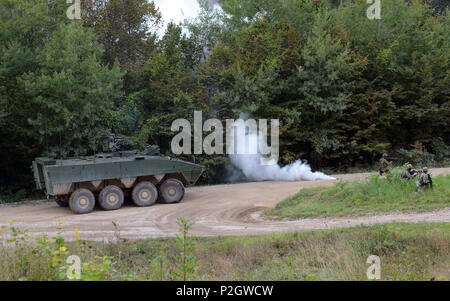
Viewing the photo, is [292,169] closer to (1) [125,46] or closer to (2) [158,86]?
(2) [158,86]

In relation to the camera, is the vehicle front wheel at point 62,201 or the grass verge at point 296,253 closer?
the grass verge at point 296,253

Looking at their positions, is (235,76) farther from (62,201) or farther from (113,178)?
(62,201)

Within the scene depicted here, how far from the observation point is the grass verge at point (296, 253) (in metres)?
8.73

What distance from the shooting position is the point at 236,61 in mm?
26578

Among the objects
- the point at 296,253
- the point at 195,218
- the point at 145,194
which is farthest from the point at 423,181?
the point at 145,194

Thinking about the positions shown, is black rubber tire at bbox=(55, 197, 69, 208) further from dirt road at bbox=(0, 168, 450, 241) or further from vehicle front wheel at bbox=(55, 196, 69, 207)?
dirt road at bbox=(0, 168, 450, 241)

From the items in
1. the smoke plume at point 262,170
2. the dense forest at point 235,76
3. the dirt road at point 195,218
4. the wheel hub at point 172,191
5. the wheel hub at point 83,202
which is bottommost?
the dirt road at point 195,218

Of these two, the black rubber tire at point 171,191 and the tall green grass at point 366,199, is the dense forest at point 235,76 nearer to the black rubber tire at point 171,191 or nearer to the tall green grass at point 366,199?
the black rubber tire at point 171,191

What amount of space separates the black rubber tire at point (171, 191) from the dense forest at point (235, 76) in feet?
17.5

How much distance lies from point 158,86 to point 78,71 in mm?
6268

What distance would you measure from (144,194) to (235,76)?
34.0 ft

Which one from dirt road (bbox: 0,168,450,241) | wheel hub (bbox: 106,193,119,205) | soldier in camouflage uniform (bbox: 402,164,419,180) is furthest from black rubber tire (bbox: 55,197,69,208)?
soldier in camouflage uniform (bbox: 402,164,419,180)

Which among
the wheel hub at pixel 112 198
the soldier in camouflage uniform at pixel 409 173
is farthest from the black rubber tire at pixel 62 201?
the soldier in camouflage uniform at pixel 409 173
